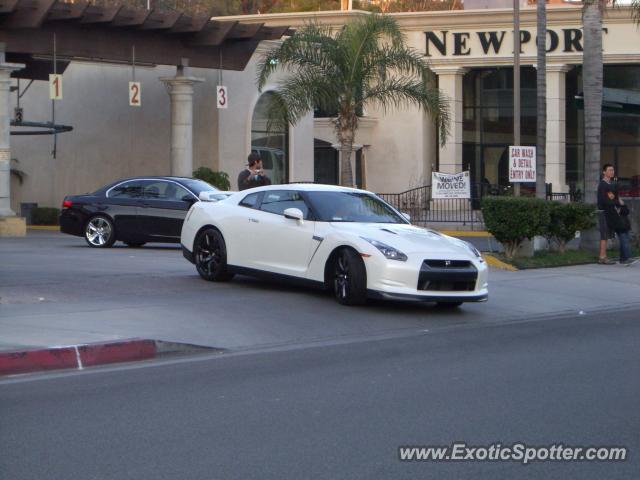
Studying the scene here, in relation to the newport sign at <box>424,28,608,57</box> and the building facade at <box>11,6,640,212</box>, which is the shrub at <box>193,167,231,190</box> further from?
the newport sign at <box>424,28,608,57</box>

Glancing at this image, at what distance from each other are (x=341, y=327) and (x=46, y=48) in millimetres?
17947

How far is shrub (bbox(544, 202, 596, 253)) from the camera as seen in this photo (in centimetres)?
2002

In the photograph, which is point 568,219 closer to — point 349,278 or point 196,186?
point 196,186

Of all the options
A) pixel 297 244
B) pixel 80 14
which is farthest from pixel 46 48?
pixel 297 244

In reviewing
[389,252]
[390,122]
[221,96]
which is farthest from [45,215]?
[389,252]

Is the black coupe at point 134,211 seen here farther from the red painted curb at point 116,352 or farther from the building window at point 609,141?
the building window at point 609,141

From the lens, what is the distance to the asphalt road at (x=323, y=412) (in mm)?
6535

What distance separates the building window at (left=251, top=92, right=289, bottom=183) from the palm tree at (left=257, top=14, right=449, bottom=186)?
5016mm

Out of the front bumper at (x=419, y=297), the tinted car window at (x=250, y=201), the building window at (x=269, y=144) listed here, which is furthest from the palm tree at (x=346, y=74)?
the front bumper at (x=419, y=297)

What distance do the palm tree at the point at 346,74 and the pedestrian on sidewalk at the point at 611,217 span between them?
32.1ft

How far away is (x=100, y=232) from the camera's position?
71.3 feet

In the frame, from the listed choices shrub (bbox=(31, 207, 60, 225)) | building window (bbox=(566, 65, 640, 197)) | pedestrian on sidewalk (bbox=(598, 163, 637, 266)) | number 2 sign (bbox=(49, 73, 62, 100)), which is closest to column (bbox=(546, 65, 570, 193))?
building window (bbox=(566, 65, 640, 197))

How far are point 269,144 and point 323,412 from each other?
2772 cm

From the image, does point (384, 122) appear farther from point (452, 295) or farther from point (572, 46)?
point (452, 295)
